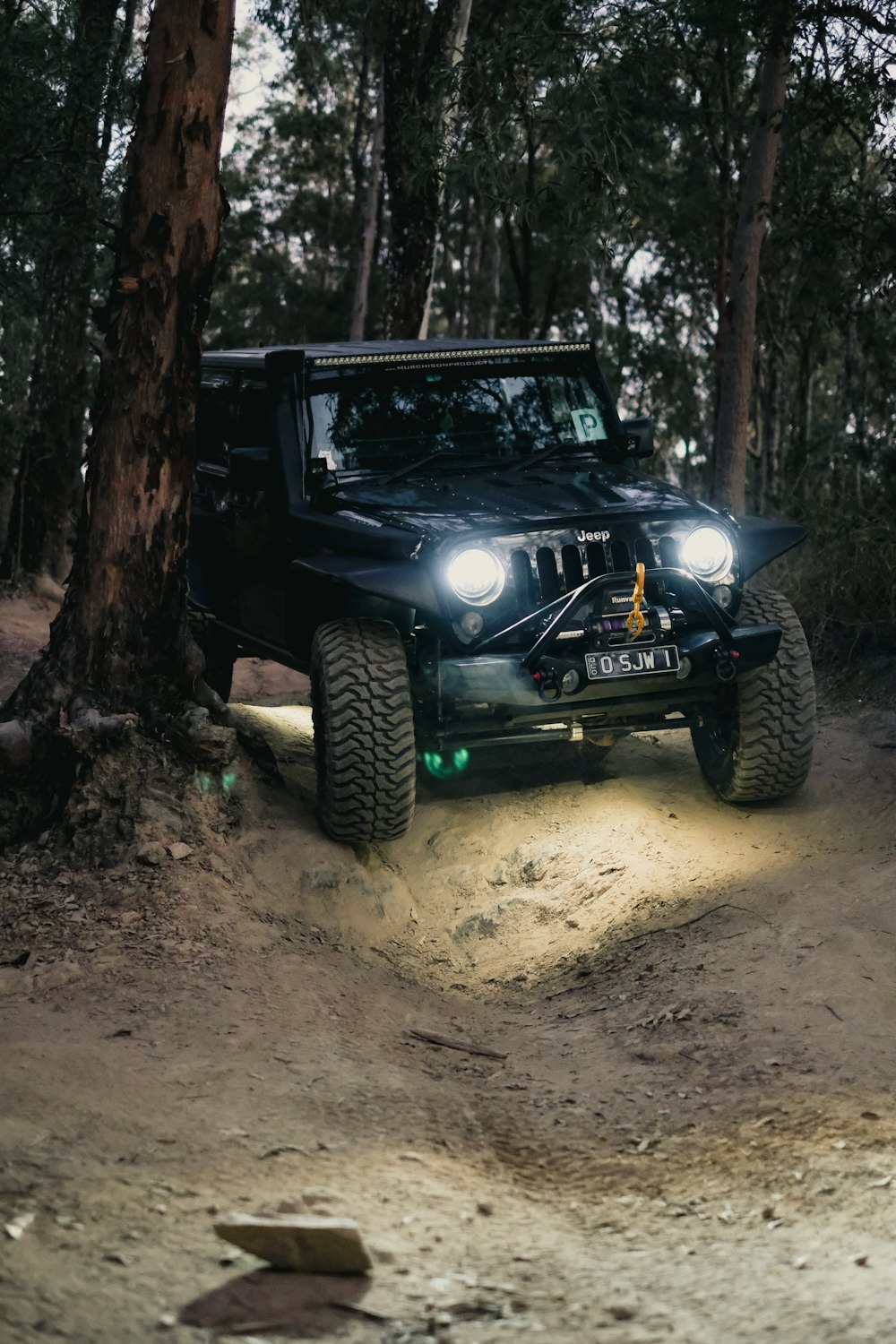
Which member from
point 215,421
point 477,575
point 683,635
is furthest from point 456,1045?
point 215,421

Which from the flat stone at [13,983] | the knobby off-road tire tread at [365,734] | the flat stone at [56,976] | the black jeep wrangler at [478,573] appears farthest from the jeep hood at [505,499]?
the flat stone at [13,983]

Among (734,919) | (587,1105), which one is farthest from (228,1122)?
(734,919)

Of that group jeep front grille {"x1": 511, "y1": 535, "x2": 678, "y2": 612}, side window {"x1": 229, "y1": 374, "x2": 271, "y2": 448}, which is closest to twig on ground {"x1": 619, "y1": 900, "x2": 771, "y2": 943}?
jeep front grille {"x1": 511, "y1": 535, "x2": 678, "y2": 612}

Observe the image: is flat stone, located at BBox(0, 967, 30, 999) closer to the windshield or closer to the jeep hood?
the jeep hood

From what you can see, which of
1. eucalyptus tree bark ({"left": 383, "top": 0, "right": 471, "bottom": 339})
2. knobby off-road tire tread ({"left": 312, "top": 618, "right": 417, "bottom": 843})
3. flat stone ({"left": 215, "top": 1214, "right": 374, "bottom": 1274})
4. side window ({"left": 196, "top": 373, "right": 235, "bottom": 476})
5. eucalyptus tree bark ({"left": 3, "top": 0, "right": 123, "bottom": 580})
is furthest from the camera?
eucalyptus tree bark ({"left": 383, "top": 0, "right": 471, "bottom": 339})

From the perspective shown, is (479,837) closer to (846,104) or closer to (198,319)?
(198,319)

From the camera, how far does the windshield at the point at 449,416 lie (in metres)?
6.98

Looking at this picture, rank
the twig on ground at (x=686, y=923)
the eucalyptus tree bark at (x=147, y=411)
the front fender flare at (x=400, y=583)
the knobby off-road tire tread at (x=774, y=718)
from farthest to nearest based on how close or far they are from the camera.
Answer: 1. the knobby off-road tire tread at (x=774, y=718)
2. the eucalyptus tree bark at (x=147, y=411)
3. the front fender flare at (x=400, y=583)
4. the twig on ground at (x=686, y=923)

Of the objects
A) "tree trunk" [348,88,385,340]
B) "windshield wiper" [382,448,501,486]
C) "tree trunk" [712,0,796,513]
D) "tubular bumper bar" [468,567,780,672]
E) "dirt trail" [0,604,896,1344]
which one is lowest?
"dirt trail" [0,604,896,1344]

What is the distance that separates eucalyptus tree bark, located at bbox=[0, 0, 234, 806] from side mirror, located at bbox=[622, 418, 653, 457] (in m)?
2.30

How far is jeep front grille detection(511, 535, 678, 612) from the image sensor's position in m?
6.09

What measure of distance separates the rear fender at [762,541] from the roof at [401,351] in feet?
4.78

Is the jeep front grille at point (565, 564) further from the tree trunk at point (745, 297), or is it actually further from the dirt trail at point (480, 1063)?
the tree trunk at point (745, 297)

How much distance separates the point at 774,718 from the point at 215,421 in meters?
3.54
